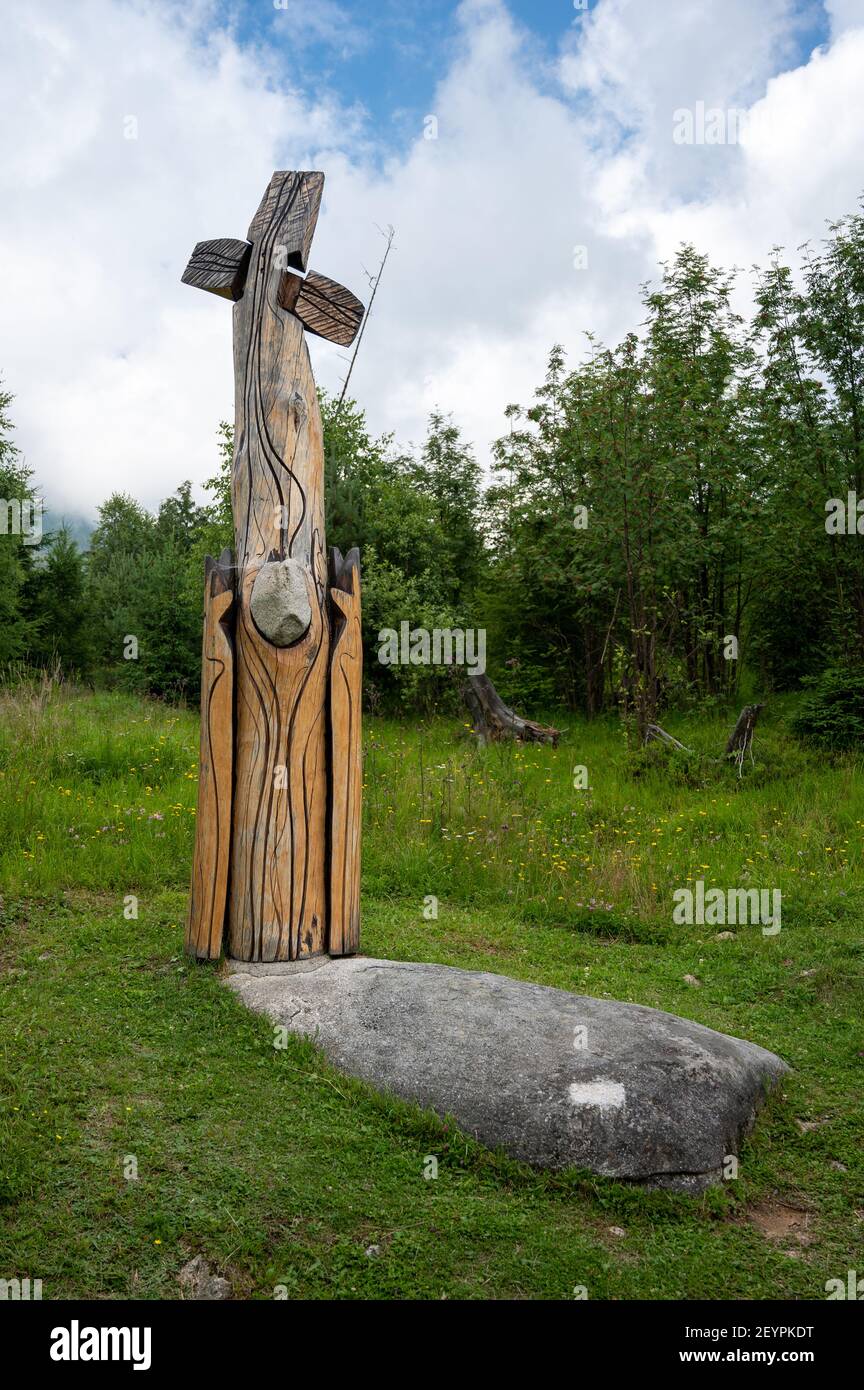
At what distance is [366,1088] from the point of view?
4.41 m

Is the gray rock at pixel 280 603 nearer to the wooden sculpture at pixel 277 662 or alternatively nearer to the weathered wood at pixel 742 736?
the wooden sculpture at pixel 277 662

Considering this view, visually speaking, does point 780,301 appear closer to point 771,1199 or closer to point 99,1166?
point 771,1199

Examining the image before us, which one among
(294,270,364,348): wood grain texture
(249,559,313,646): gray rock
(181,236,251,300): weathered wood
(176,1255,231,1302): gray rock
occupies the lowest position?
(176,1255,231,1302): gray rock

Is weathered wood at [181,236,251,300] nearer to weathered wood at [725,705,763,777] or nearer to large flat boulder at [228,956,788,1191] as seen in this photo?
large flat boulder at [228,956,788,1191]

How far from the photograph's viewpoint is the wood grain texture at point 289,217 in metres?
5.93

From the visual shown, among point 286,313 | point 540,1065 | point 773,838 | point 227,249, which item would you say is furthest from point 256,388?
point 773,838

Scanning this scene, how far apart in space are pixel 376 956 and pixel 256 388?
349cm

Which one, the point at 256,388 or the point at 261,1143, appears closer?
the point at 261,1143

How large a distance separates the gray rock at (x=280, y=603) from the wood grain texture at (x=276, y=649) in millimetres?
63

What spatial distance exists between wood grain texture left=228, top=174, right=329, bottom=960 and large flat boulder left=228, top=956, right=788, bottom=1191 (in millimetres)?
557

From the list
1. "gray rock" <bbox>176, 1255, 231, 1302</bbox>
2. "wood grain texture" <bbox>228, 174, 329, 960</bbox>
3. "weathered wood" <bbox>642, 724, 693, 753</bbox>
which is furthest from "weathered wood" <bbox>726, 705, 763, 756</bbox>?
"gray rock" <bbox>176, 1255, 231, 1302</bbox>

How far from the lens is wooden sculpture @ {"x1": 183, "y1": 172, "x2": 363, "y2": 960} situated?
18.3 ft

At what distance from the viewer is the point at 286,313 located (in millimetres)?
5984

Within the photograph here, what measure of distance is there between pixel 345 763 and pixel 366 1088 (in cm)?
196
